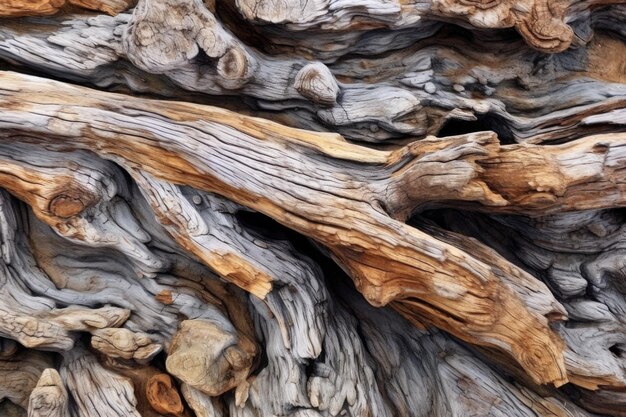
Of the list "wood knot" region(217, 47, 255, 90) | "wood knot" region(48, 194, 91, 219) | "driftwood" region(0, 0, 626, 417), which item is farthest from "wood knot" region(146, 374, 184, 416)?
"wood knot" region(217, 47, 255, 90)

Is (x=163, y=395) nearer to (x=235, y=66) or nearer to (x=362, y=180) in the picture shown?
(x=362, y=180)

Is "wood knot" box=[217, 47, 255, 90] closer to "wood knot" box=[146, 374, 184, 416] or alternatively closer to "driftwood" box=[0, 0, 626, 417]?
"driftwood" box=[0, 0, 626, 417]

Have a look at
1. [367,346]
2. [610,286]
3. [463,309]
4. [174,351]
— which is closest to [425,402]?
[367,346]

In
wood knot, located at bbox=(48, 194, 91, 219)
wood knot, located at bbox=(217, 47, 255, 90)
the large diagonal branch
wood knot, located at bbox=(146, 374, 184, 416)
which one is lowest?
wood knot, located at bbox=(146, 374, 184, 416)

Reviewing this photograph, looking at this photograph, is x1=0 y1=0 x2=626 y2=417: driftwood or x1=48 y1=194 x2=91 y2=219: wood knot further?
x1=48 y1=194 x2=91 y2=219: wood knot

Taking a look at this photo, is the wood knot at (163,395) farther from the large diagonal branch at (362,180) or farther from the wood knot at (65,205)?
the large diagonal branch at (362,180)

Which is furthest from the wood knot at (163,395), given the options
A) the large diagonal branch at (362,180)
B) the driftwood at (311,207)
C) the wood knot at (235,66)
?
the wood knot at (235,66)

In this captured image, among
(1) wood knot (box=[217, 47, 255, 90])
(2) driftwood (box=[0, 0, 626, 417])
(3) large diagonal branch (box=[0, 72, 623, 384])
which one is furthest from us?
(1) wood knot (box=[217, 47, 255, 90])
